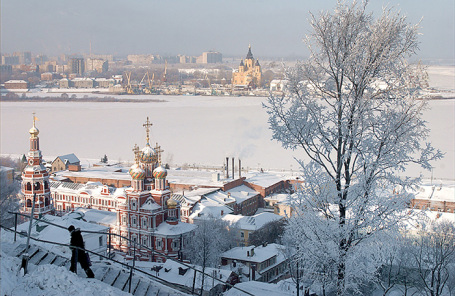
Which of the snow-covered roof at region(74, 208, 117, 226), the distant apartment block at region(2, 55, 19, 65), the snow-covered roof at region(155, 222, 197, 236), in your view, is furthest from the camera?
the distant apartment block at region(2, 55, 19, 65)

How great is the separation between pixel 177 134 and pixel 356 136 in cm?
1947

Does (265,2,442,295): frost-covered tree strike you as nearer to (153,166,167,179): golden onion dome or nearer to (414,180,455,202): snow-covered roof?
(153,166,167,179): golden onion dome

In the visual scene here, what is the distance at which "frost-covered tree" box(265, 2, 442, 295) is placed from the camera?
8.76 feet

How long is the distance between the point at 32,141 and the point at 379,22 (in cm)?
760

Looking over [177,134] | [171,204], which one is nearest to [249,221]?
[171,204]

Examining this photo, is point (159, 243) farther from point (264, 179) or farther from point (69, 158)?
point (69, 158)

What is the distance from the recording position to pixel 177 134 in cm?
2200

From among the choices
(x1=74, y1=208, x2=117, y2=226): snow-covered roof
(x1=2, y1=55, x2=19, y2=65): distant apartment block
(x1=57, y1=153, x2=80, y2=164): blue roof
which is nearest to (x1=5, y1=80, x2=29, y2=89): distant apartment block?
(x1=2, y1=55, x2=19, y2=65): distant apartment block

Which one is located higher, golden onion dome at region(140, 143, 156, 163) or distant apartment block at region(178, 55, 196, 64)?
distant apartment block at region(178, 55, 196, 64)

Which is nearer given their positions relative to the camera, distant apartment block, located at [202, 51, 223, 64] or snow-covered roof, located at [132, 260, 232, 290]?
snow-covered roof, located at [132, 260, 232, 290]

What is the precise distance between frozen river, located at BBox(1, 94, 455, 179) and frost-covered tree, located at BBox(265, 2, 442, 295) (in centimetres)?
1243

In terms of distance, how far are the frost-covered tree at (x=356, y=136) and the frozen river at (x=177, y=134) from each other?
40.8 feet

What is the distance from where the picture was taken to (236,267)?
7.98 metres

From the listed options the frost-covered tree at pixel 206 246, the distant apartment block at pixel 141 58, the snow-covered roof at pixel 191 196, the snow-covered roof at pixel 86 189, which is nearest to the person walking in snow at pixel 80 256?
the frost-covered tree at pixel 206 246
